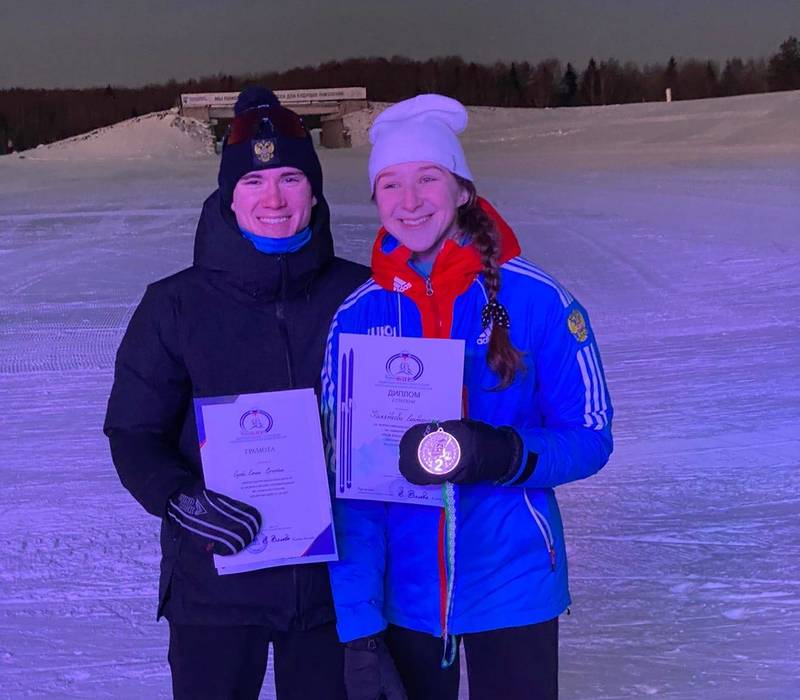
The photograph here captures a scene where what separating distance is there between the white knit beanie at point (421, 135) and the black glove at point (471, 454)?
451mm

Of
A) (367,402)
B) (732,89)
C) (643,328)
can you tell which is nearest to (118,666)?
(367,402)

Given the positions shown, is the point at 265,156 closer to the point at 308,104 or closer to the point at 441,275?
the point at 441,275

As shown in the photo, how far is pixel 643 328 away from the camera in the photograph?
5.96m

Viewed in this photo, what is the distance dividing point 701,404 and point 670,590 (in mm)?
1725

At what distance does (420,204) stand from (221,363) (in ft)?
1.45

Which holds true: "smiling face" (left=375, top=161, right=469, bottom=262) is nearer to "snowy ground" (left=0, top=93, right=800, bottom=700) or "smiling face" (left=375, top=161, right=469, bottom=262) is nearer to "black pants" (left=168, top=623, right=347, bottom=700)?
"black pants" (left=168, top=623, right=347, bottom=700)

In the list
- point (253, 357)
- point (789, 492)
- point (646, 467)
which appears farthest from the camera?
point (646, 467)

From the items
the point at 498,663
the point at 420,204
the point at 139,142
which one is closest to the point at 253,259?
the point at 420,204

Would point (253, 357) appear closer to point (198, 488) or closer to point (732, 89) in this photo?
point (198, 488)

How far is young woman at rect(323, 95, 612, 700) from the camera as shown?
1.62 m

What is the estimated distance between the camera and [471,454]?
1513 mm

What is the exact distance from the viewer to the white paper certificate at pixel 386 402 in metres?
1.59

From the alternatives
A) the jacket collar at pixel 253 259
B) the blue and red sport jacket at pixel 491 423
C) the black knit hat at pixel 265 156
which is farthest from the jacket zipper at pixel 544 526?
the black knit hat at pixel 265 156

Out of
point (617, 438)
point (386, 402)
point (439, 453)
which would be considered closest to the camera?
point (439, 453)
